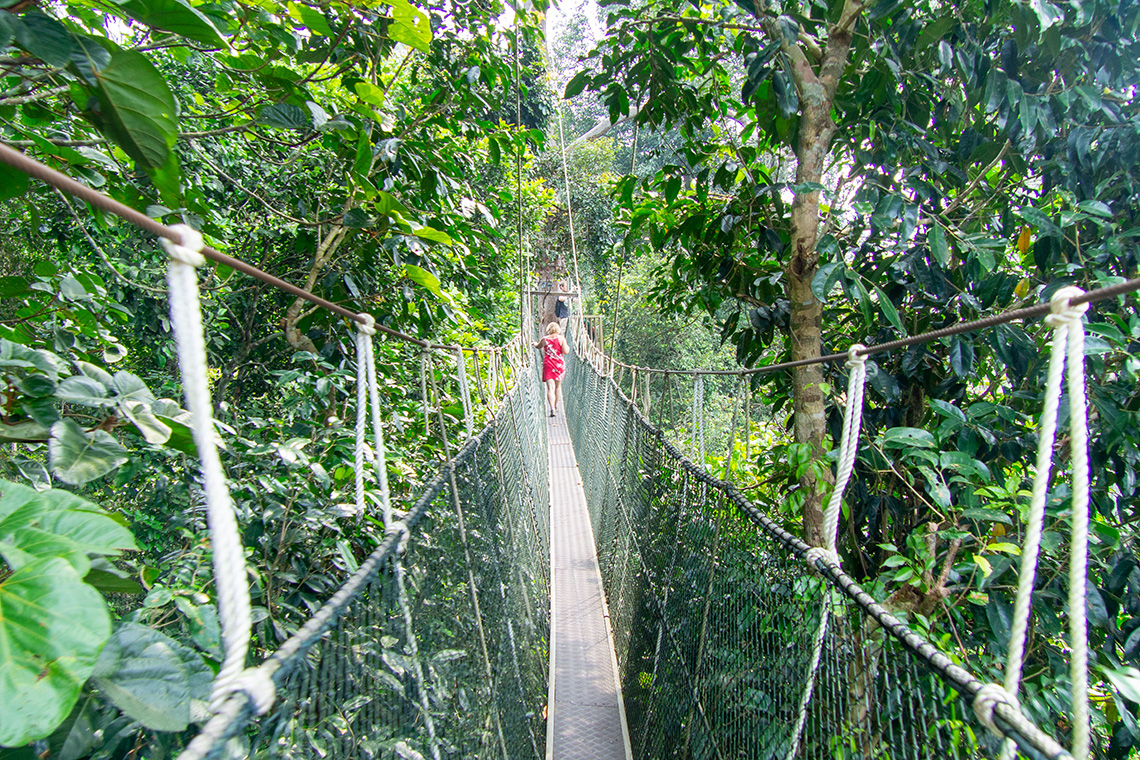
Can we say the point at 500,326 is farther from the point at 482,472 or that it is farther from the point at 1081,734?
the point at 1081,734

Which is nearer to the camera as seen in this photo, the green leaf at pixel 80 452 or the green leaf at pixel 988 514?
the green leaf at pixel 80 452

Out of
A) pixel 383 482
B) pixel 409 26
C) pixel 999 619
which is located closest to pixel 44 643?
pixel 383 482

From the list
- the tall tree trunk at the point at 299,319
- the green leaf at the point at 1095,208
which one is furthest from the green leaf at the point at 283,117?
the green leaf at the point at 1095,208

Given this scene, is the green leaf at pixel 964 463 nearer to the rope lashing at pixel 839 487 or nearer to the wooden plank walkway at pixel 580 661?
the rope lashing at pixel 839 487

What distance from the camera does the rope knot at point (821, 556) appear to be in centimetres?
85

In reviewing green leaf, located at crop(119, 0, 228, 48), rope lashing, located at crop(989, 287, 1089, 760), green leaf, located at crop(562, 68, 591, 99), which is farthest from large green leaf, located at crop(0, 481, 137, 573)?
green leaf, located at crop(562, 68, 591, 99)

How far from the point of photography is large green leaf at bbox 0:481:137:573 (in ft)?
1.29

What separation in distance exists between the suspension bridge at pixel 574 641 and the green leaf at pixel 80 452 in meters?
0.27

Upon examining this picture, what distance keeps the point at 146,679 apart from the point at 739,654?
1.04 metres

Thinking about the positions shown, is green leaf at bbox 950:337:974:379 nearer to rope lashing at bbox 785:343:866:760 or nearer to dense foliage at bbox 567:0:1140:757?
dense foliage at bbox 567:0:1140:757

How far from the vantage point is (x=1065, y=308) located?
504mm

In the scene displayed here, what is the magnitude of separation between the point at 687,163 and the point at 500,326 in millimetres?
4172

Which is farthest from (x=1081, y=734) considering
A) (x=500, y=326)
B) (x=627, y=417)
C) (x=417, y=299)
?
(x=500, y=326)

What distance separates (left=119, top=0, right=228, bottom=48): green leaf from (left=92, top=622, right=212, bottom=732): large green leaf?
632 millimetres
